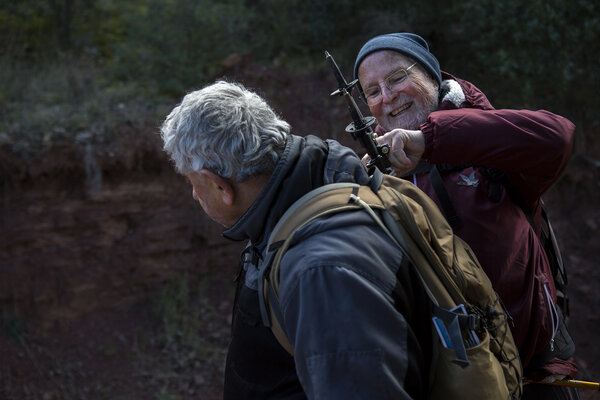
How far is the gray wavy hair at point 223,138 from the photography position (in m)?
1.69

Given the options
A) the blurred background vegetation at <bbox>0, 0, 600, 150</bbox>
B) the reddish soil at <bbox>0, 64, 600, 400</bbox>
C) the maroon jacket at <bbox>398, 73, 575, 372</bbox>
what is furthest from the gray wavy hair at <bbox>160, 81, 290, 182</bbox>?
the blurred background vegetation at <bbox>0, 0, 600, 150</bbox>

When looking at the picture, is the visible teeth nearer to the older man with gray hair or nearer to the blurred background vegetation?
the older man with gray hair

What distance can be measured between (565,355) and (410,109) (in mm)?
1270

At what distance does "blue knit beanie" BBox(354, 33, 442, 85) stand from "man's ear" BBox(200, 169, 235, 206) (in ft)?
3.76

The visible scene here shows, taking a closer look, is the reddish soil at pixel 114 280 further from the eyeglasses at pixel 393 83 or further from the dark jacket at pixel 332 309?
the dark jacket at pixel 332 309

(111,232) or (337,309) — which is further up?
(337,309)

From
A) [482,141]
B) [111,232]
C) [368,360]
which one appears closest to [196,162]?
[368,360]

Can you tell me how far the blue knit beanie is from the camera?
2477 mm

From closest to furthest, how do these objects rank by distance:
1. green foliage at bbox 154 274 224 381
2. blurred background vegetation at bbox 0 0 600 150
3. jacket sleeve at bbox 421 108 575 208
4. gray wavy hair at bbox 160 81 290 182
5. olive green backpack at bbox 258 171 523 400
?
1. olive green backpack at bbox 258 171 523 400
2. gray wavy hair at bbox 160 81 290 182
3. jacket sleeve at bbox 421 108 575 208
4. green foliage at bbox 154 274 224 381
5. blurred background vegetation at bbox 0 0 600 150

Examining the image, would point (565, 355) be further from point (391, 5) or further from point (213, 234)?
point (391, 5)

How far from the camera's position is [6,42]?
747 cm

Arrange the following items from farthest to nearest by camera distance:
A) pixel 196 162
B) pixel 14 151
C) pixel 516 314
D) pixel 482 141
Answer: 1. pixel 14 151
2. pixel 516 314
3. pixel 482 141
4. pixel 196 162

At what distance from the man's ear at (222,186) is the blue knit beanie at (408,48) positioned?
115 centimetres

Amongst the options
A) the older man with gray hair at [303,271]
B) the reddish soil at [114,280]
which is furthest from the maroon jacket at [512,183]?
the reddish soil at [114,280]
